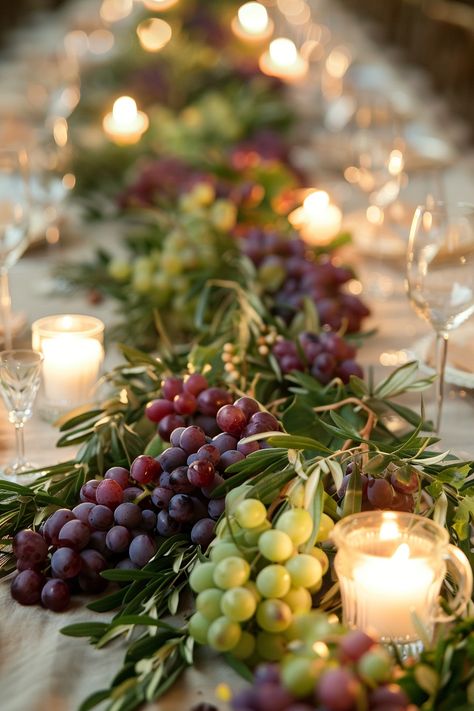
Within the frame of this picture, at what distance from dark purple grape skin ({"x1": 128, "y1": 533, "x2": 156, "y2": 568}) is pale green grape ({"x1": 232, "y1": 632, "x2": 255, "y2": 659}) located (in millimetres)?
164

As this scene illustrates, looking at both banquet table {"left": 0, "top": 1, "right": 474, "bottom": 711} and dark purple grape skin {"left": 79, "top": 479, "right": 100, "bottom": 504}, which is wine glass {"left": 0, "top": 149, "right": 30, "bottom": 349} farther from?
dark purple grape skin {"left": 79, "top": 479, "right": 100, "bottom": 504}

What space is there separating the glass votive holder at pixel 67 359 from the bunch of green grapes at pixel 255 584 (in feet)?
2.04

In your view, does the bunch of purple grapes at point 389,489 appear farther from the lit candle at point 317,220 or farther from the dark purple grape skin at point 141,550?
the lit candle at point 317,220

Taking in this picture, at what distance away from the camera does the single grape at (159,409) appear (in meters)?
1.20

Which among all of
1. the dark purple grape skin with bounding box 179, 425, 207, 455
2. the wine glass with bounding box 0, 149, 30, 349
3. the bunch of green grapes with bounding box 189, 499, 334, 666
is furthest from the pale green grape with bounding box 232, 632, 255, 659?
the wine glass with bounding box 0, 149, 30, 349

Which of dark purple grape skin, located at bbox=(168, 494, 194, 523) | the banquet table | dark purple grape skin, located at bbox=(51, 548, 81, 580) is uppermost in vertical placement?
dark purple grape skin, located at bbox=(168, 494, 194, 523)

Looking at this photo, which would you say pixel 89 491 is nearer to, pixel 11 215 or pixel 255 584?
pixel 255 584

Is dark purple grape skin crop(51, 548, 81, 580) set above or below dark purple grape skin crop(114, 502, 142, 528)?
below

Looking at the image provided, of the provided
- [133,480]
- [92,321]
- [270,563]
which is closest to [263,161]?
[92,321]

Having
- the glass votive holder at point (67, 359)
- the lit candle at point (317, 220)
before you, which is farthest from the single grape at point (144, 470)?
the lit candle at point (317, 220)

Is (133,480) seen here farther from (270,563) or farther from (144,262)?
(144,262)

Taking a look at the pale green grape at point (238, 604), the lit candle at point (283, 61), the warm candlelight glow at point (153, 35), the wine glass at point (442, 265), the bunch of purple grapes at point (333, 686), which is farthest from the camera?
the warm candlelight glow at point (153, 35)

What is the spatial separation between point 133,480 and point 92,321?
0.47 metres

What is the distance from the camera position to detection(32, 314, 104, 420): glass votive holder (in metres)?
1.45
